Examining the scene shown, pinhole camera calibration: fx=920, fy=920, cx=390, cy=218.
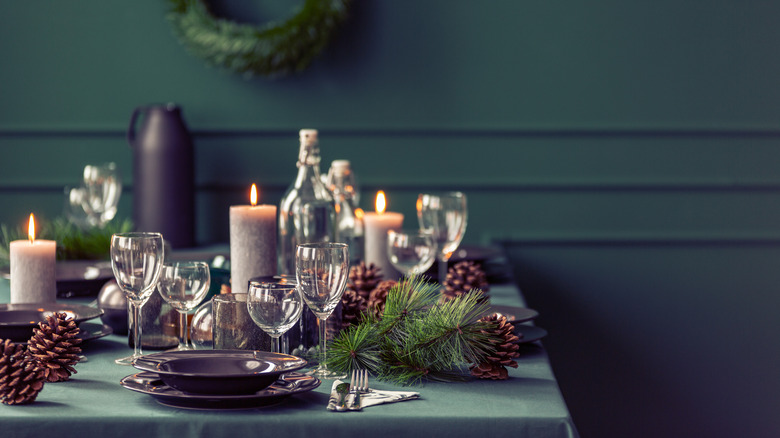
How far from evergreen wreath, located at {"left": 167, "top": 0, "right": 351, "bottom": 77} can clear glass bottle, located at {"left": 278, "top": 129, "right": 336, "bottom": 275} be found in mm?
1138

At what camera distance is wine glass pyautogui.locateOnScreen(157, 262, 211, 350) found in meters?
1.19

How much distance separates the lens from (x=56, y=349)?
1081 millimetres

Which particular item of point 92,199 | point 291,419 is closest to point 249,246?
point 291,419

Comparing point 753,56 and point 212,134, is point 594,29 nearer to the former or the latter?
point 753,56

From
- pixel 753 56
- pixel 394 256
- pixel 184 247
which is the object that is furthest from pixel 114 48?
pixel 753 56

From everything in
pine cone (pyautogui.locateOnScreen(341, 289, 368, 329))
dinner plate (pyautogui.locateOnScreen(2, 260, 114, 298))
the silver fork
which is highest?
dinner plate (pyautogui.locateOnScreen(2, 260, 114, 298))

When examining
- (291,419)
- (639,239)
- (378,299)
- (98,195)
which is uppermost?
(98,195)

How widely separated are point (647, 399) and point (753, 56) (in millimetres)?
1106

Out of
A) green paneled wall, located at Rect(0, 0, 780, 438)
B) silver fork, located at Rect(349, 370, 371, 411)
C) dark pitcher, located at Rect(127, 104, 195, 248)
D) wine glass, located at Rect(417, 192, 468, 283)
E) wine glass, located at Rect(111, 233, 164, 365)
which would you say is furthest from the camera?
green paneled wall, located at Rect(0, 0, 780, 438)

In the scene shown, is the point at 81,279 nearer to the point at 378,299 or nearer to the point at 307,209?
the point at 307,209

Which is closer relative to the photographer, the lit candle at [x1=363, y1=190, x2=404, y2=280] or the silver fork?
the silver fork

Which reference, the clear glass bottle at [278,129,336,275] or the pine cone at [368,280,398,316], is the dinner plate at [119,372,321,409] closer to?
the pine cone at [368,280,398,316]

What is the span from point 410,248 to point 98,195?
42.3 inches

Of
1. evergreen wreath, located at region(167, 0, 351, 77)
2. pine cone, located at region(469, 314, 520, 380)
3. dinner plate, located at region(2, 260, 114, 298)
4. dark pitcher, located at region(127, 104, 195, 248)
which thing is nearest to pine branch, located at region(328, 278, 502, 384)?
pine cone, located at region(469, 314, 520, 380)
